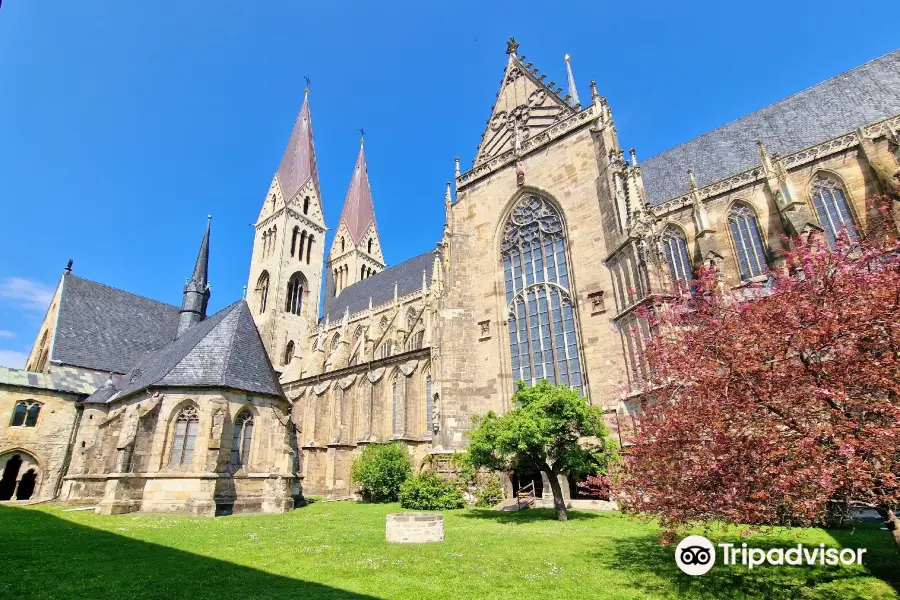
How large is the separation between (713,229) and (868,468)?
20.3 m

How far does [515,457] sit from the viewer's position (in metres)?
14.1

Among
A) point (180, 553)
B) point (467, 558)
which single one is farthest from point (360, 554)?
point (180, 553)

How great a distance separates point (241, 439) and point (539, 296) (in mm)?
13637

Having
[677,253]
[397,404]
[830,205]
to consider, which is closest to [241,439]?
[397,404]

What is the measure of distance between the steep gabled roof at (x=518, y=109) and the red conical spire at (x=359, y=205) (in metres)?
32.8

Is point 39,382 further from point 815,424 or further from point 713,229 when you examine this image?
point 713,229

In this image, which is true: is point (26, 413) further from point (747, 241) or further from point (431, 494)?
point (747, 241)

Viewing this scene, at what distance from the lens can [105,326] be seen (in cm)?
2967

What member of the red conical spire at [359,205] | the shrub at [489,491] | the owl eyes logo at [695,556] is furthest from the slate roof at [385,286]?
the owl eyes logo at [695,556]

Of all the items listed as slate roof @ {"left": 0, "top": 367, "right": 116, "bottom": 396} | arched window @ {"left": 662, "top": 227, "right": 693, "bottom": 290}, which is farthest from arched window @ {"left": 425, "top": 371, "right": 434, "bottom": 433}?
slate roof @ {"left": 0, "top": 367, "right": 116, "bottom": 396}

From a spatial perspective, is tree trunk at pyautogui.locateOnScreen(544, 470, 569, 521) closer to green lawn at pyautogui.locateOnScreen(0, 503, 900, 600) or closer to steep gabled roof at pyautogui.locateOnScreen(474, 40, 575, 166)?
green lawn at pyautogui.locateOnScreen(0, 503, 900, 600)

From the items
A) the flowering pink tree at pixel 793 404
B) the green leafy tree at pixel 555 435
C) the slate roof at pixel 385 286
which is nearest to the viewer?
the flowering pink tree at pixel 793 404

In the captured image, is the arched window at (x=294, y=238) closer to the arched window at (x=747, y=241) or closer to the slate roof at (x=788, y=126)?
the slate roof at (x=788, y=126)

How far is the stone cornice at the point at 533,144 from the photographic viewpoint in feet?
63.2
